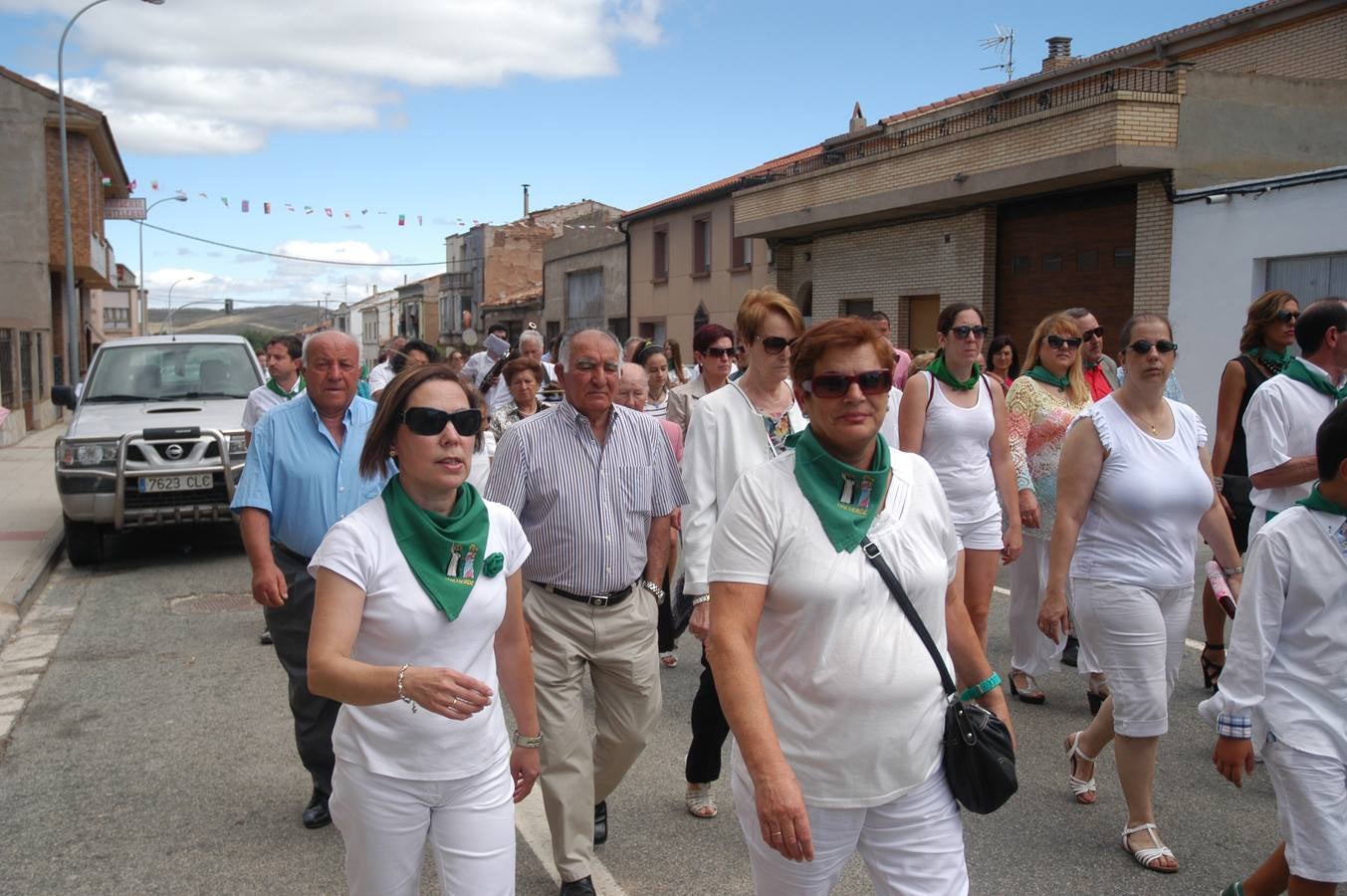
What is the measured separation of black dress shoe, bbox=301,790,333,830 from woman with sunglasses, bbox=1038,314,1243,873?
2.90 m

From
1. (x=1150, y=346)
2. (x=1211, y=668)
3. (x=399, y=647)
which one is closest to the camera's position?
(x=399, y=647)

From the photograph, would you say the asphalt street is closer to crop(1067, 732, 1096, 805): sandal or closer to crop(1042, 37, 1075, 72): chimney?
crop(1067, 732, 1096, 805): sandal

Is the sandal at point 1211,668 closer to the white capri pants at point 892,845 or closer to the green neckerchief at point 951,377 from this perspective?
the green neckerchief at point 951,377

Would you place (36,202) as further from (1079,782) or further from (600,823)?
(1079,782)

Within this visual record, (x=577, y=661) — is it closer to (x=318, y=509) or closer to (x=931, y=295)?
(x=318, y=509)

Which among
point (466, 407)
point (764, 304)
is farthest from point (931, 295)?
point (466, 407)

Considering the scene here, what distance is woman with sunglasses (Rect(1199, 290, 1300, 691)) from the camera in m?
5.82

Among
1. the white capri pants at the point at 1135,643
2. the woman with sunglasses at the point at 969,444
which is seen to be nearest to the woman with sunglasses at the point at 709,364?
the woman with sunglasses at the point at 969,444

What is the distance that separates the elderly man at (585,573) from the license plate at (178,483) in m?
6.85

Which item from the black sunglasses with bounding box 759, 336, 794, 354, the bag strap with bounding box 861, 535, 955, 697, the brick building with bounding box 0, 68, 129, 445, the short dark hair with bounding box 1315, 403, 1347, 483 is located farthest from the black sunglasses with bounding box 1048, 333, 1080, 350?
the brick building with bounding box 0, 68, 129, 445

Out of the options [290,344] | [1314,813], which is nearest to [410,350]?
[290,344]

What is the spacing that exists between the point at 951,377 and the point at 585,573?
8.04ft

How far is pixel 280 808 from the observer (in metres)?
4.75

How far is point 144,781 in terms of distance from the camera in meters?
5.07
